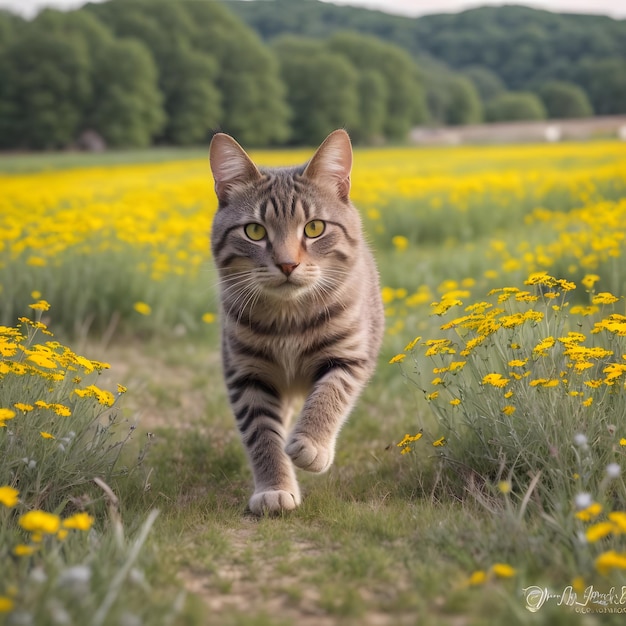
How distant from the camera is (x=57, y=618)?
1462 mm

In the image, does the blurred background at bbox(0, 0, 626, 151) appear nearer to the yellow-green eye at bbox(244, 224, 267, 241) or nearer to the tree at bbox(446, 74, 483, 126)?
the tree at bbox(446, 74, 483, 126)

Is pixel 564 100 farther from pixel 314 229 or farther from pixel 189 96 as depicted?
pixel 314 229

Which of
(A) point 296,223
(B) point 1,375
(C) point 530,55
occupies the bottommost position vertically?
(B) point 1,375

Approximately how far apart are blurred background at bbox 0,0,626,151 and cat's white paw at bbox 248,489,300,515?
33681 mm

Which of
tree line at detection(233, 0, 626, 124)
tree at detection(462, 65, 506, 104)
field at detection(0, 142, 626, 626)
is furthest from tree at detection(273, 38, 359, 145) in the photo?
field at detection(0, 142, 626, 626)

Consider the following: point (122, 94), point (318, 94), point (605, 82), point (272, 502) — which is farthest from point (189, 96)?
point (272, 502)

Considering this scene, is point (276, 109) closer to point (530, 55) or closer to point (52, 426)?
point (530, 55)

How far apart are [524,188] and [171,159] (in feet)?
57.1

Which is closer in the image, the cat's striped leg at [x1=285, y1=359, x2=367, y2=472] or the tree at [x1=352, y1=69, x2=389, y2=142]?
the cat's striped leg at [x1=285, y1=359, x2=367, y2=472]

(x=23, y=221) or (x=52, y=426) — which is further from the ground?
(x=23, y=221)

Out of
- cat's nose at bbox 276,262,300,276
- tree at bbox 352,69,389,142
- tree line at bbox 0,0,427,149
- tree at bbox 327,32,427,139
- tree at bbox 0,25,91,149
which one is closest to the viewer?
cat's nose at bbox 276,262,300,276

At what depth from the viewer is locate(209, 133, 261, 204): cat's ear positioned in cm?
313

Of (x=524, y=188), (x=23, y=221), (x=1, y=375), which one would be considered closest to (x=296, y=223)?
(x=1, y=375)

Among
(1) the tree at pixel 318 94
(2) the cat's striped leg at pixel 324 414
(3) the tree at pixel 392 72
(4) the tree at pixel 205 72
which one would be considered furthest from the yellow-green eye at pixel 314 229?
(3) the tree at pixel 392 72
